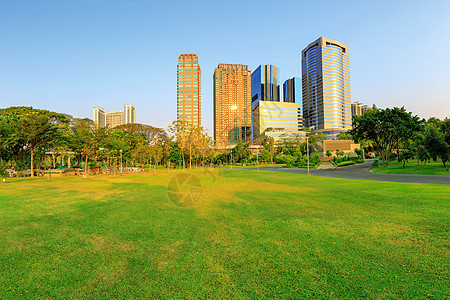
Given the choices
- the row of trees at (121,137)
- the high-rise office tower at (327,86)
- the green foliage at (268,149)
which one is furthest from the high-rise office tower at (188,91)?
the high-rise office tower at (327,86)

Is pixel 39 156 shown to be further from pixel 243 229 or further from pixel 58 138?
pixel 243 229

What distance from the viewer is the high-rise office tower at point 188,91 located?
6289 inches

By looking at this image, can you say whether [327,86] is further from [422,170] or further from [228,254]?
[228,254]

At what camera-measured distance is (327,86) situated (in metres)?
185

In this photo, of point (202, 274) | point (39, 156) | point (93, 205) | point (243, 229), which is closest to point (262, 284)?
point (202, 274)

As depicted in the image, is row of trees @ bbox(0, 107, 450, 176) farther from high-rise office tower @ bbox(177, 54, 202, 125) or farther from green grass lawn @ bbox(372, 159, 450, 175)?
high-rise office tower @ bbox(177, 54, 202, 125)

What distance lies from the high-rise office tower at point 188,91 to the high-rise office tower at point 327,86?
10288 centimetres

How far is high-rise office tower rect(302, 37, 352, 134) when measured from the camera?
184 meters

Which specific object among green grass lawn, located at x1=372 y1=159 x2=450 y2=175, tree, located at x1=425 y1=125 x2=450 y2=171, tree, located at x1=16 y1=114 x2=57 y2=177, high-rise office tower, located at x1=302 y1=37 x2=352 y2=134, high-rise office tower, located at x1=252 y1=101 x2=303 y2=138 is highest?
high-rise office tower, located at x1=302 y1=37 x2=352 y2=134

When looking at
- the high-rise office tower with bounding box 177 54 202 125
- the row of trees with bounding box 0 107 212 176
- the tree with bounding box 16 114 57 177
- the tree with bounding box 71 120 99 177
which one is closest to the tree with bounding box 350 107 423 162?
the row of trees with bounding box 0 107 212 176

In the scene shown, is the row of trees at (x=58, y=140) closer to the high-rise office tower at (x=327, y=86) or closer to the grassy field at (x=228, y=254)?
the grassy field at (x=228, y=254)

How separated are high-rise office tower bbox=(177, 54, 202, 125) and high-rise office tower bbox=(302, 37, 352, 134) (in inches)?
4050

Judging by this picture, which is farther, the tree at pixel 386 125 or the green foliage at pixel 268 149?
the green foliage at pixel 268 149

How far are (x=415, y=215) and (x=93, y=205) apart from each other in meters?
13.8
